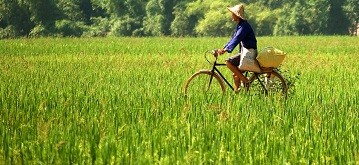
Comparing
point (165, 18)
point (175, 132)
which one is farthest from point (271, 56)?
point (165, 18)

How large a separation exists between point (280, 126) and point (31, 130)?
2.40m

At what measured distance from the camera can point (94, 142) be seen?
14.9 feet

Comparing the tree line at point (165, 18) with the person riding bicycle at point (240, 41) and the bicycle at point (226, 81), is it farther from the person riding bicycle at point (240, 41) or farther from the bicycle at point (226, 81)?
the person riding bicycle at point (240, 41)

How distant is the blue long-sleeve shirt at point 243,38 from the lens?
7.73 m

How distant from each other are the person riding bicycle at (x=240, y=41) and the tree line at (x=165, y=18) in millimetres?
47434

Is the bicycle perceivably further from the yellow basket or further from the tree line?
the tree line

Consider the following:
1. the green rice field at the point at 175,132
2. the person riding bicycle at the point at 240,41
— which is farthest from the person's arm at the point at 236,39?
the green rice field at the point at 175,132

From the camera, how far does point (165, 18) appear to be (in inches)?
2613

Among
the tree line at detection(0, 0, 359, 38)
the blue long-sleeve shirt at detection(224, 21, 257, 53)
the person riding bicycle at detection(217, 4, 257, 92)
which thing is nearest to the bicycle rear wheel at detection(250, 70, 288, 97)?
the person riding bicycle at detection(217, 4, 257, 92)

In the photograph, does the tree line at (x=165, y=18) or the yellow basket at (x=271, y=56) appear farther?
the tree line at (x=165, y=18)

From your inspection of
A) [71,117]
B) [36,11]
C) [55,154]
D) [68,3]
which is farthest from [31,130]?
[68,3]

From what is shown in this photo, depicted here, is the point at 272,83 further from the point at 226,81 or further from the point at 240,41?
the point at 240,41

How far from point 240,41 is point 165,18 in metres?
59.0

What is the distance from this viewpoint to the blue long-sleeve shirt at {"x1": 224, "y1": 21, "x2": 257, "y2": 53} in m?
7.73
